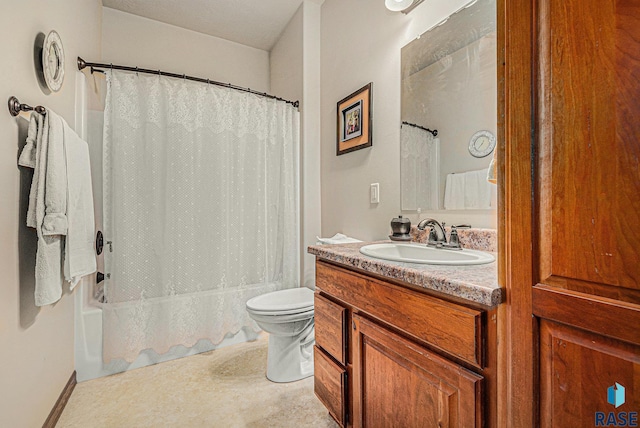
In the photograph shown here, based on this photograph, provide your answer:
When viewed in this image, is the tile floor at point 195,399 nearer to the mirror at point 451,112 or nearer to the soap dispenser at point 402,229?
the soap dispenser at point 402,229

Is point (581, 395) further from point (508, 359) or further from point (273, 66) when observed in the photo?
point (273, 66)

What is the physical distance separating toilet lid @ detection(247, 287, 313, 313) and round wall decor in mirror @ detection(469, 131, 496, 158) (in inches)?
46.3

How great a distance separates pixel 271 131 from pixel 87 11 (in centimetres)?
143

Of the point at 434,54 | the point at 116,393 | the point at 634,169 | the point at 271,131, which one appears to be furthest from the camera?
the point at 271,131

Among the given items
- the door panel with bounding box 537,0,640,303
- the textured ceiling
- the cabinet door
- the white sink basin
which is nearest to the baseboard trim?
the cabinet door

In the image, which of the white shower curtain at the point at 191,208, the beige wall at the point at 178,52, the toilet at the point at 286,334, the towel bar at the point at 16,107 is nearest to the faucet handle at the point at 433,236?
the toilet at the point at 286,334

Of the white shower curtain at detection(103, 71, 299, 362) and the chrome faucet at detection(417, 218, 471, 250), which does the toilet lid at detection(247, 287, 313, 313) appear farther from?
the chrome faucet at detection(417, 218, 471, 250)

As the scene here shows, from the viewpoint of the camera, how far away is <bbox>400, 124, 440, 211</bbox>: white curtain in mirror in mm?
1400

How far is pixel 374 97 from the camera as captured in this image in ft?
5.73

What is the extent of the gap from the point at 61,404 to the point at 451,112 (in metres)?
→ 2.39

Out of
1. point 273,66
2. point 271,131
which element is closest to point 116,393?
point 271,131

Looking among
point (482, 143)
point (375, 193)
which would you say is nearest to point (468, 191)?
point (482, 143)

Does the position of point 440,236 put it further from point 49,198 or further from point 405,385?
point 49,198

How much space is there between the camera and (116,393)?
160cm
